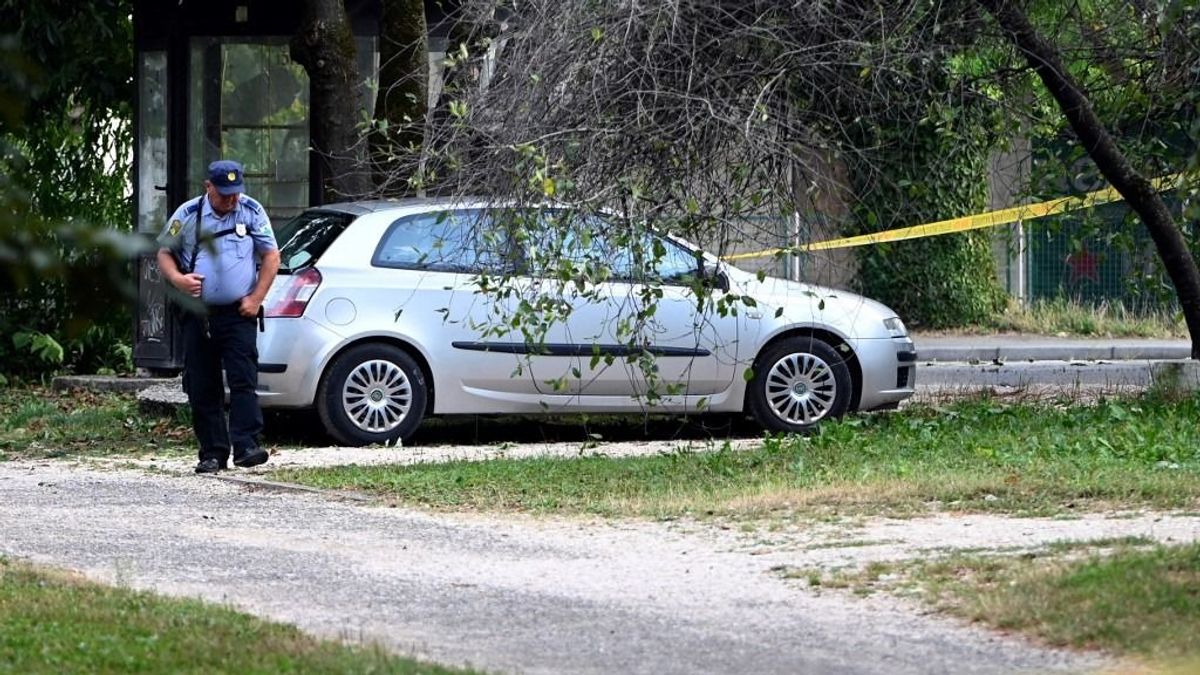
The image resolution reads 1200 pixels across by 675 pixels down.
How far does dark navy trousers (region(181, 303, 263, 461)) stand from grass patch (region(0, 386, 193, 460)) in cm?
121

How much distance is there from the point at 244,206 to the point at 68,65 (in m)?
6.86

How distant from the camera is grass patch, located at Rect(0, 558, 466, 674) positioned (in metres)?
5.75

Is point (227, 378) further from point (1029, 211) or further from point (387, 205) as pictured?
point (1029, 211)

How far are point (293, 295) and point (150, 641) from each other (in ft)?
21.0

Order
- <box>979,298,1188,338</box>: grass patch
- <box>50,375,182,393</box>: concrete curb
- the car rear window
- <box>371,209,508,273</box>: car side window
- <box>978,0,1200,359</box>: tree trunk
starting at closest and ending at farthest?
<box>371,209,508,273</box>: car side window → <box>978,0,1200,359</box>: tree trunk → the car rear window → <box>50,375,182,393</box>: concrete curb → <box>979,298,1188,338</box>: grass patch

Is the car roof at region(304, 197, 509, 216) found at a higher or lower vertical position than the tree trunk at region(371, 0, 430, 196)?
lower

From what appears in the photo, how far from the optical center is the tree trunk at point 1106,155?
1200 cm

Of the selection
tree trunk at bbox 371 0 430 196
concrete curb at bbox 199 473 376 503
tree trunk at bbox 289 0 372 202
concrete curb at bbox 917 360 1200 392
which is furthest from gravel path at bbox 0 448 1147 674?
concrete curb at bbox 917 360 1200 392

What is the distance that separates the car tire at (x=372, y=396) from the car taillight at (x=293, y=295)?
413 mm

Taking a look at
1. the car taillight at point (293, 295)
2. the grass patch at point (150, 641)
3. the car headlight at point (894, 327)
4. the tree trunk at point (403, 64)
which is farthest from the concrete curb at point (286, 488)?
the tree trunk at point (403, 64)

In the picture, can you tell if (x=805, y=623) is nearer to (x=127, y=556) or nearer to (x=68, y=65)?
(x=127, y=556)

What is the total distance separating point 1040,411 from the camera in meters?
13.1

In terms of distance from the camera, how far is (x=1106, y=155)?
12.7 meters

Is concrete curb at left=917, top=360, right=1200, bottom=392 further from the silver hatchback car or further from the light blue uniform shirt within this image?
the light blue uniform shirt
